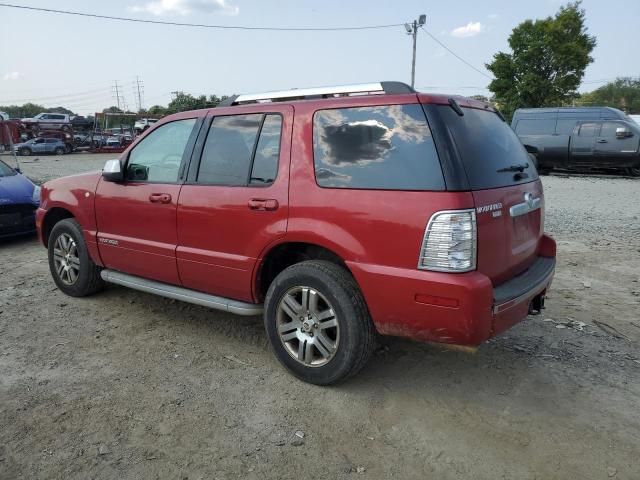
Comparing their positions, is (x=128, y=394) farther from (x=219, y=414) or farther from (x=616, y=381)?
(x=616, y=381)

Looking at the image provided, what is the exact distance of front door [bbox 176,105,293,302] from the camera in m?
3.36

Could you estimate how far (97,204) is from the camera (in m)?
4.49

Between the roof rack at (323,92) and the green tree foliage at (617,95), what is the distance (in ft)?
241

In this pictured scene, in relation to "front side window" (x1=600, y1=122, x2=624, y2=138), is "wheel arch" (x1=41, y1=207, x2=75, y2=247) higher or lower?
lower

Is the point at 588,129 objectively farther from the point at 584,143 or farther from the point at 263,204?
the point at 263,204

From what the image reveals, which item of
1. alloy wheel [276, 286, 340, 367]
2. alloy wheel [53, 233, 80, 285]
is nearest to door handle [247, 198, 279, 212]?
alloy wheel [276, 286, 340, 367]

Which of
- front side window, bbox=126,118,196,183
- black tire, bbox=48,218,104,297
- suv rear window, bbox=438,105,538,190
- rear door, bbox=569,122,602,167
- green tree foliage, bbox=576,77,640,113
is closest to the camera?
suv rear window, bbox=438,105,538,190

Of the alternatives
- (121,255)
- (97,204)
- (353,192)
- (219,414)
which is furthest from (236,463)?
(97,204)

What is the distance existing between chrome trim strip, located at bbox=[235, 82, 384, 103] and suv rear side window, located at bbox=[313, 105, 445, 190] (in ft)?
0.69

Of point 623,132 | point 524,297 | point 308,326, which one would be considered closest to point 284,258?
point 308,326

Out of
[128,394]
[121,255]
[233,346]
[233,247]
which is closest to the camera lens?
[128,394]

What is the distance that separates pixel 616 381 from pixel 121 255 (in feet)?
12.6

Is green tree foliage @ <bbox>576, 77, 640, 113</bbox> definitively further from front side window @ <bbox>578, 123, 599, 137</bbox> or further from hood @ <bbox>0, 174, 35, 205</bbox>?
hood @ <bbox>0, 174, 35, 205</bbox>

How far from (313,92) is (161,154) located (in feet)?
4.71
